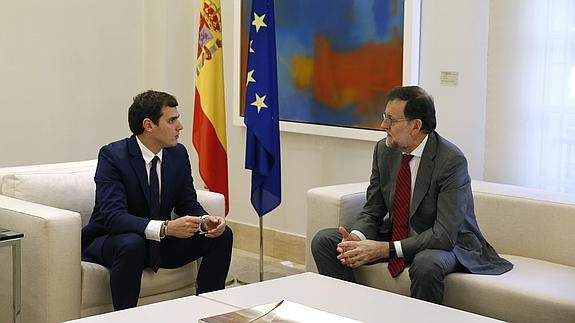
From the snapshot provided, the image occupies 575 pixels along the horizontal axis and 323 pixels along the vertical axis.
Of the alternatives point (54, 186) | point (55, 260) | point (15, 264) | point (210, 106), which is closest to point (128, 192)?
point (54, 186)

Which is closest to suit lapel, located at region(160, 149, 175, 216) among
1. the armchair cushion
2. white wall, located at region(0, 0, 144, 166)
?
the armchair cushion

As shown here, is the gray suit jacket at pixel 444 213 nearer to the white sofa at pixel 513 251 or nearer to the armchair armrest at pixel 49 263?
the white sofa at pixel 513 251

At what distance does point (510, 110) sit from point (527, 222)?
2.52 feet

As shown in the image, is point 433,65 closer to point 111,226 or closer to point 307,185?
point 307,185

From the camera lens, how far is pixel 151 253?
396 centimetres

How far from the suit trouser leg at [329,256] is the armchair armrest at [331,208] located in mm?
136

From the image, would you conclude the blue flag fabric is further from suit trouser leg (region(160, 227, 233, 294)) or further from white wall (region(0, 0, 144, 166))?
white wall (region(0, 0, 144, 166))

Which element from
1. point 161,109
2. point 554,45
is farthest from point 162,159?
point 554,45

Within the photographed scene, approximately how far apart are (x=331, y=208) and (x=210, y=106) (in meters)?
1.61

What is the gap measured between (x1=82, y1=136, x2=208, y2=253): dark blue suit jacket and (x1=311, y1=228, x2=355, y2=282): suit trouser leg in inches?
22.9

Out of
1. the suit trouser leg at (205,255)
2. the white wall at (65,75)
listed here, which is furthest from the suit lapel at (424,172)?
the white wall at (65,75)

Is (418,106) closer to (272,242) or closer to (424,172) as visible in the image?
(424,172)

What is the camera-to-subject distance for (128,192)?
4.05 m

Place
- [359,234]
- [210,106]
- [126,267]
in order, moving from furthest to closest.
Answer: [210,106] < [359,234] < [126,267]
